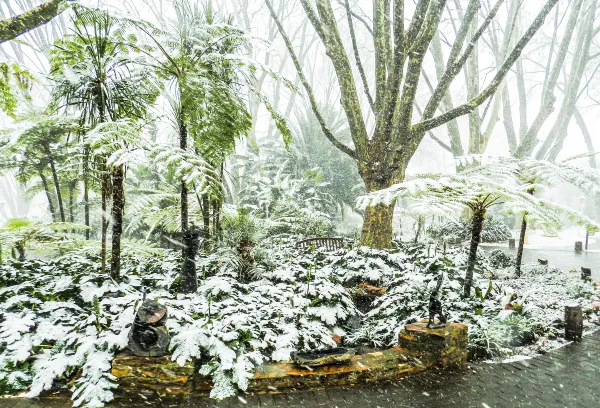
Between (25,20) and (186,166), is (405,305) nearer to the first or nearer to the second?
(186,166)

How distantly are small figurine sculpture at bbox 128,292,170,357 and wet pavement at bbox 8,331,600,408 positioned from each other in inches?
12.2

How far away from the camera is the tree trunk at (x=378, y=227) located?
5.05 metres

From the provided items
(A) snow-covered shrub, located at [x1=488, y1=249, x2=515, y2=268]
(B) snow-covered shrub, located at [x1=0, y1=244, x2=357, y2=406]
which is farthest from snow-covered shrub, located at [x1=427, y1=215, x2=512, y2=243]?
(B) snow-covered shrub, located at [x1=0, y1=244, x2=357, y2=406]

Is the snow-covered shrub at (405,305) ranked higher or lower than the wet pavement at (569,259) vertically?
lower

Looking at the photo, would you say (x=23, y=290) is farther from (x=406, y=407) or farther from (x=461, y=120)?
(x=461, y=120)

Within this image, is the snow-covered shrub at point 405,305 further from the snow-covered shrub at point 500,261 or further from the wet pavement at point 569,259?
the wet pavement at point 569,259

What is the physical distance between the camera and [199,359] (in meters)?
2.41

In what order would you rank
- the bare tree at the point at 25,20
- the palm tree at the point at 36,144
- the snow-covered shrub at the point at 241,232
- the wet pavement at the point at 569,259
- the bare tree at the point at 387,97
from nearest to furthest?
1. the bare tree at the point at 25,20
2. the snow-covered shrub at the point at 241,232
3. the palm tree at the point at 36,144
4. the bare tree at the point at 387,97
5. the wet pavement at the point at 569,259

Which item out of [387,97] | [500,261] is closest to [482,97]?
[387,97]

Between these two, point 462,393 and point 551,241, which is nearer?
point 462,393

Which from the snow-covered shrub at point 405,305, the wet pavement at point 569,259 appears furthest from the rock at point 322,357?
the wet pavement at point 569,259

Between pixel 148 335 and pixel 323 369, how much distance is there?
1.29 meters

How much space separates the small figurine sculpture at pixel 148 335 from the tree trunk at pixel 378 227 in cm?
345

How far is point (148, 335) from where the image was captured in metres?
2.30
